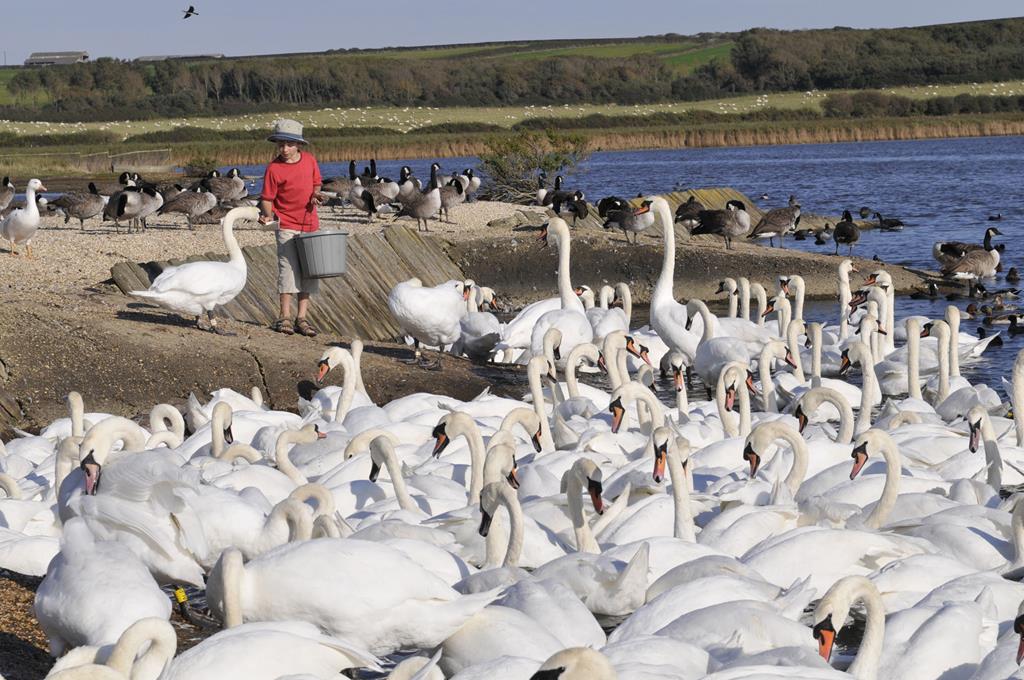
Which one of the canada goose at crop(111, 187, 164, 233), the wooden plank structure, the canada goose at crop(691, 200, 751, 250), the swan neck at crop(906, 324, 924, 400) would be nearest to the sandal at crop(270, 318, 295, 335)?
the wooden plank structure

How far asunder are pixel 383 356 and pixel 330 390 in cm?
185

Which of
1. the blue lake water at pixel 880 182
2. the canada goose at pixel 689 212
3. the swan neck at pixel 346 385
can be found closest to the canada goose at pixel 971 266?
the blue lake water at pixel 880 182

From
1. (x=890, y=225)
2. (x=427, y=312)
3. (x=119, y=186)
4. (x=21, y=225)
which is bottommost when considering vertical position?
(x=890, y=225)

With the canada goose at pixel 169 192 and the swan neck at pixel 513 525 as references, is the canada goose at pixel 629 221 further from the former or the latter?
the swan neck at pixel 513 525

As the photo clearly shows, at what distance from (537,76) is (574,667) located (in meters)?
110

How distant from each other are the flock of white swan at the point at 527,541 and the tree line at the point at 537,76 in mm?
85481

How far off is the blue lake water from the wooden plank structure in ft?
10.4

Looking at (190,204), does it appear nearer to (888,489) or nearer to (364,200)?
(364,200)

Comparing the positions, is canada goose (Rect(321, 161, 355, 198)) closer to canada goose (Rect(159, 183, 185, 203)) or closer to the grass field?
canada goose (Rect(159, 183, 185, 203))

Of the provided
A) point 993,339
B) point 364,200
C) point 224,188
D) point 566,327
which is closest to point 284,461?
point 566,327

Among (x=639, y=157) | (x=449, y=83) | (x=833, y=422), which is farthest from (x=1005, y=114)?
(x=833, y=422)

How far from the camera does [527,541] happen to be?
7.10m

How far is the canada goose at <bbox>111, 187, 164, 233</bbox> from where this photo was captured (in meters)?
20.4

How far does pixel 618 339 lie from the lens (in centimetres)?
1141
